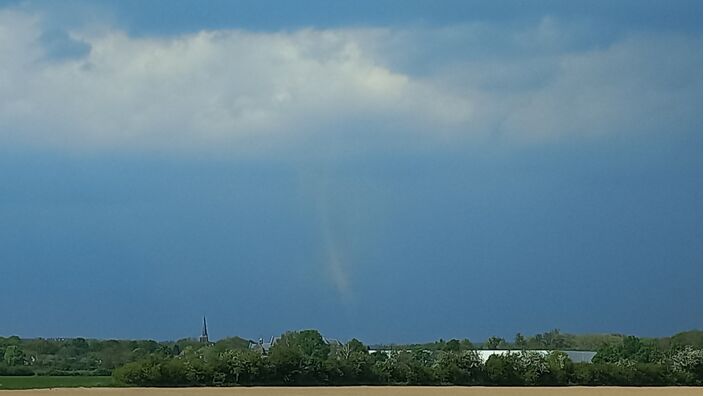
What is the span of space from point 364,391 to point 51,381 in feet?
18.2

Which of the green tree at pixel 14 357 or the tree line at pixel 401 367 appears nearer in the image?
the tree line at pixel 401 367

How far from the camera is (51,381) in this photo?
2292 centimetres

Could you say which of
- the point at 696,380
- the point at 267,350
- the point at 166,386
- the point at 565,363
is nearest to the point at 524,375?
the point at 565,363

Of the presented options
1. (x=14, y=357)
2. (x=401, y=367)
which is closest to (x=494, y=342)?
(x=401, y=367)

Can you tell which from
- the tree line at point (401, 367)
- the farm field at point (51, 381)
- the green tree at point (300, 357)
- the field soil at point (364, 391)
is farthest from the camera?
the green tree at point (300, 357)

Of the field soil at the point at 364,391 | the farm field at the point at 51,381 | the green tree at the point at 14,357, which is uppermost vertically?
the green tree at the point at 14,357

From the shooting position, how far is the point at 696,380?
24.2m

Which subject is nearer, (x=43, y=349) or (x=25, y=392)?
(x=25, y=392)

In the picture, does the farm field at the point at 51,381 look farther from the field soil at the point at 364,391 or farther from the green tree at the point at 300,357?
the green tree at the point at 300,357

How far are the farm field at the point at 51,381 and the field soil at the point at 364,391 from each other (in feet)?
1.08

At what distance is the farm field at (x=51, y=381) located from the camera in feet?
74.3

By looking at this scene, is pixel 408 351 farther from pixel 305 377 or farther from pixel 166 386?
pixel 166 386

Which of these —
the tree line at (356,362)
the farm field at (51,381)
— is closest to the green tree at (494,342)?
the tree line at (356,362)

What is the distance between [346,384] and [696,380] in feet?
21.7
